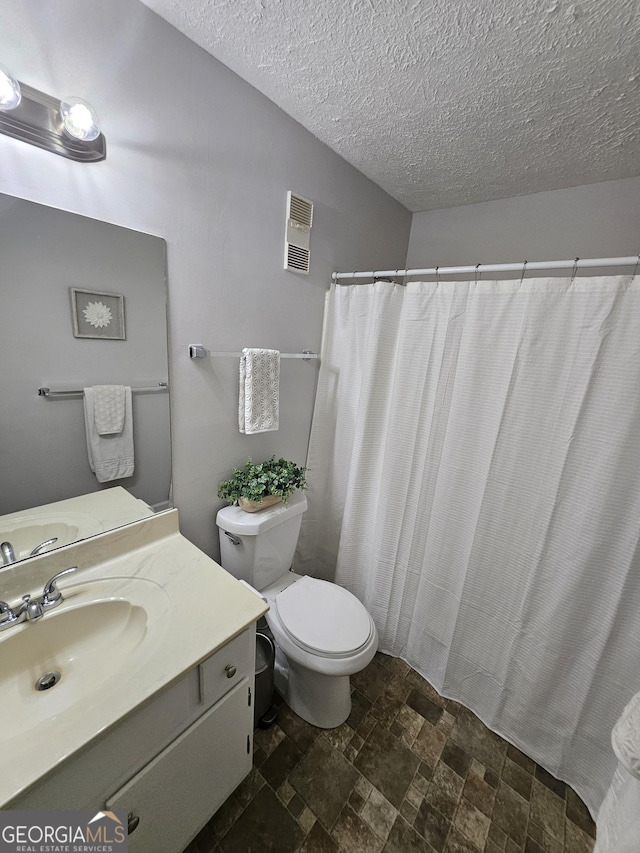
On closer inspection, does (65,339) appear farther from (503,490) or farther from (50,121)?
(503,490)

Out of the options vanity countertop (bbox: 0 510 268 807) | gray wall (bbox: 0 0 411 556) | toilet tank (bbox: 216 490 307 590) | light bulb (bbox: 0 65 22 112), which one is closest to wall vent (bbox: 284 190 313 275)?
gray wall (bbox: 0 0 411 556)

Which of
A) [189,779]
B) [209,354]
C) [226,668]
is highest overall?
[209,354]

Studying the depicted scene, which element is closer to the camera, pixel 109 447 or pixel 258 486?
pixel 109 447

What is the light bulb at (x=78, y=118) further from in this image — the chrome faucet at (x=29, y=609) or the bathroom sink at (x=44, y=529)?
the chrome faucet at (x=29, y=609)

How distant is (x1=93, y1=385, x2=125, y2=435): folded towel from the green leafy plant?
0.49m

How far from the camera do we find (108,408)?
3.39 feet

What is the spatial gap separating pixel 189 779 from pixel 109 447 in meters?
0.94

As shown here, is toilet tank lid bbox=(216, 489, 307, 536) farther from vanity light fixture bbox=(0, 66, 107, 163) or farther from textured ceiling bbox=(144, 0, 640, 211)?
textured ceiling bbox=(144, 0, 640, 211)

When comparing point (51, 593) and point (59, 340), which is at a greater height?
point (59, 340)

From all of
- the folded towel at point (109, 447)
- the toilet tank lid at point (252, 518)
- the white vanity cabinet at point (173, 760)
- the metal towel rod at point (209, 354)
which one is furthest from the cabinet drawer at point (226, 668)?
the metal towel rod at point (209, 354)

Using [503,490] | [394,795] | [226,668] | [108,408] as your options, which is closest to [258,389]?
[108,408]

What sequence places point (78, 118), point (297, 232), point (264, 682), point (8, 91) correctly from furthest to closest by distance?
point (297, 232)
point (264, 682)
point (78, 118)
point (8, 91)

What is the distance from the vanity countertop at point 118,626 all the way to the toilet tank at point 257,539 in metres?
0.23

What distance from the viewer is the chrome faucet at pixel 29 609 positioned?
80cm
